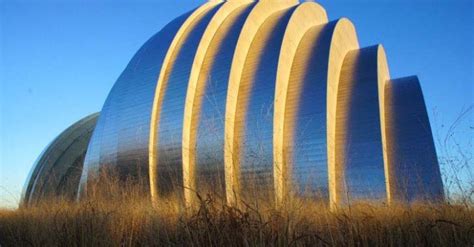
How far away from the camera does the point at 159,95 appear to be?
21.6 m

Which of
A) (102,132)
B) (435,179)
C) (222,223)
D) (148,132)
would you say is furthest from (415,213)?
(102,132)

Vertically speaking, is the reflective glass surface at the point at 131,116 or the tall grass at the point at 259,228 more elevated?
the reflective glass surface at the point at 131,116

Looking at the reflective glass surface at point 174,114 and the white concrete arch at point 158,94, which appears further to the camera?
the white concrete arch at point 158,94

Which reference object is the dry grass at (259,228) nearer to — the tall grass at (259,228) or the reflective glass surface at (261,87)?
the tall grass at (259,228)

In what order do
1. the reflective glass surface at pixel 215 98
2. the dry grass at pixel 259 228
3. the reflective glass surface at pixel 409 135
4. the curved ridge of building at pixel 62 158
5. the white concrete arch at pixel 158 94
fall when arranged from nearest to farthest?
the dry grass at pixel 259 228
the reflective glass surface at pixel 215 98
the reflective glass surface at pixel 409 135
the white concrete arch at pixel 158 94
the curved ridge of building at pixel 62 158

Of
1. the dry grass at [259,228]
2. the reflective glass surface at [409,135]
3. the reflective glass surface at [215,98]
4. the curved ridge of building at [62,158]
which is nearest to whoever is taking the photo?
the dry grass at [259,228]

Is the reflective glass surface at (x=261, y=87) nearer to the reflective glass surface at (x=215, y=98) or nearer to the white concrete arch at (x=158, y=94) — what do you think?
the reflective glass surface at (x=215, y=98)

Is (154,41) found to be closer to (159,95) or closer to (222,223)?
(159,95)

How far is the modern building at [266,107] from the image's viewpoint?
18.3 m

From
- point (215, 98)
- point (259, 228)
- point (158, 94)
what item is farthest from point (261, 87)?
point (259, 228)

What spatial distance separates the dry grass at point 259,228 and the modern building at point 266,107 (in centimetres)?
990

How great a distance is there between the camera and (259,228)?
490 cm

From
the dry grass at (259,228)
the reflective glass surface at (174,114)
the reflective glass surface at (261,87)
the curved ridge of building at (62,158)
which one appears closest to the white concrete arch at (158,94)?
the reflective glass surface at (174,114)

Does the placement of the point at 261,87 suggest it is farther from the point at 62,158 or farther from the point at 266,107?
the point at 62,158
